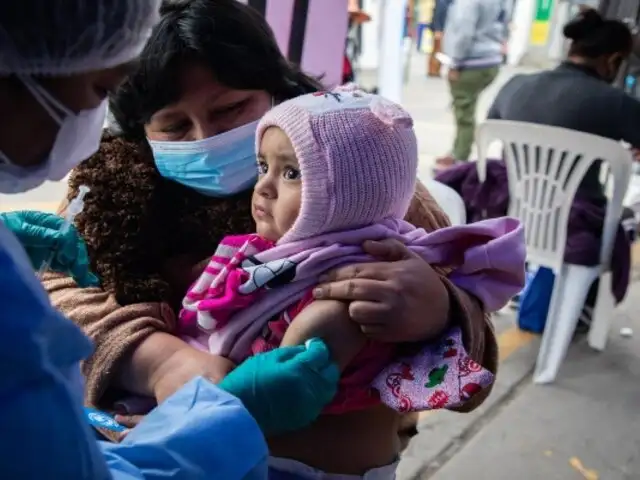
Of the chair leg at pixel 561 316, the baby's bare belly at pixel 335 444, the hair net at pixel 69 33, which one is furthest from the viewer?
the chair leg at pixel 561 316

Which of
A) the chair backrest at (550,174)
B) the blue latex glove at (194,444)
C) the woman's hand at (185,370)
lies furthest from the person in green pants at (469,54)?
the blue latex glove at (194,444)

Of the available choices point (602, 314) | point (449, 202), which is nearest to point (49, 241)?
point (449, 202)

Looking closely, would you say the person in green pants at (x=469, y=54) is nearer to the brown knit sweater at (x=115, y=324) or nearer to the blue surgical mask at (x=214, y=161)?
the blue surgical mask at (x=214, y=161)

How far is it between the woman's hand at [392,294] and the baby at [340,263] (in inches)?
0.9

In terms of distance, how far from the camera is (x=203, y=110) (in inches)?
51.0

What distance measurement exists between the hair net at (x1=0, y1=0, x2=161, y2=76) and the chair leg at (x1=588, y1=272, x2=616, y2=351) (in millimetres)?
2895

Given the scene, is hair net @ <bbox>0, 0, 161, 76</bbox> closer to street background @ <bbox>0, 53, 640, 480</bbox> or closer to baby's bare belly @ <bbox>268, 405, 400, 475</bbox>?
baby's bare belly @ <bbox>268, 405, 400, 475</bbox>

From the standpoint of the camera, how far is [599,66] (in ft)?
11.2

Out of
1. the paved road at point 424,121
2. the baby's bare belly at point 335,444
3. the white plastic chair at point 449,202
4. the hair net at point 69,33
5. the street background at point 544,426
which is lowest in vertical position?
the paved road at point 424,121

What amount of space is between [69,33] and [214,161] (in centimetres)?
57

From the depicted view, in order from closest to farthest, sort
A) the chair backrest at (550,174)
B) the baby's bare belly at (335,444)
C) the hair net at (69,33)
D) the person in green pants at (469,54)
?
the hair net at (69,33) → the baby's bare belly at (335,444) → the chair backrest at (550,174) → the person in green pants at (469,54)

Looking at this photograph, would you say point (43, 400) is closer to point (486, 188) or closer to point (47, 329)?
point (47, 329)

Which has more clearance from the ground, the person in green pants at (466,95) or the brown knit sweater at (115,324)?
the brown knit sweater at (115,324)

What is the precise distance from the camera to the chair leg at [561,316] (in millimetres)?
3094
